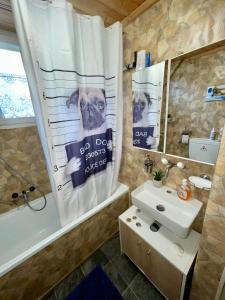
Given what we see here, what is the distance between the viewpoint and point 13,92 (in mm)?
1425

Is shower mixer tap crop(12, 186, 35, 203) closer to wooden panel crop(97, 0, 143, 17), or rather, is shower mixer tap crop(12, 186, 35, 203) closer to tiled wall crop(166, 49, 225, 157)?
tiled wall crop(166, 49, 225, 157)

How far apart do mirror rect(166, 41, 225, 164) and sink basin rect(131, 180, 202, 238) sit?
0.39m

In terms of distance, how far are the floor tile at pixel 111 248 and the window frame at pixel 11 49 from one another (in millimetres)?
1634

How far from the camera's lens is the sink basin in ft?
3.25

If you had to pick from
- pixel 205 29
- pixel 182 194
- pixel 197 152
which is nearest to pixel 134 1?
pixel 205 29

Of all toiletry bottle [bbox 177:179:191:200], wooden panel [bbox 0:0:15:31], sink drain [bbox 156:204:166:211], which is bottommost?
sink drain [bbox 156:204:166:211]

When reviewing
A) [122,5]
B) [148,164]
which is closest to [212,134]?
[148,164]

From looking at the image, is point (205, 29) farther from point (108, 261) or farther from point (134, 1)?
point (108, 261)

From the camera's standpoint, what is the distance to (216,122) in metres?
0.92

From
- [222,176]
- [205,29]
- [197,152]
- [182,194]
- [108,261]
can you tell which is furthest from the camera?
[108,261]

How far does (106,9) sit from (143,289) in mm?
2475

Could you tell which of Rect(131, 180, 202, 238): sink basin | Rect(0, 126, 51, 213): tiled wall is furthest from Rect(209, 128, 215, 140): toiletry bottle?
Rect(0, 126, 51, 213): tiled wall

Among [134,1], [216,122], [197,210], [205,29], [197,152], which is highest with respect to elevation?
[134,1]

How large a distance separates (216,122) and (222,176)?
45cm
